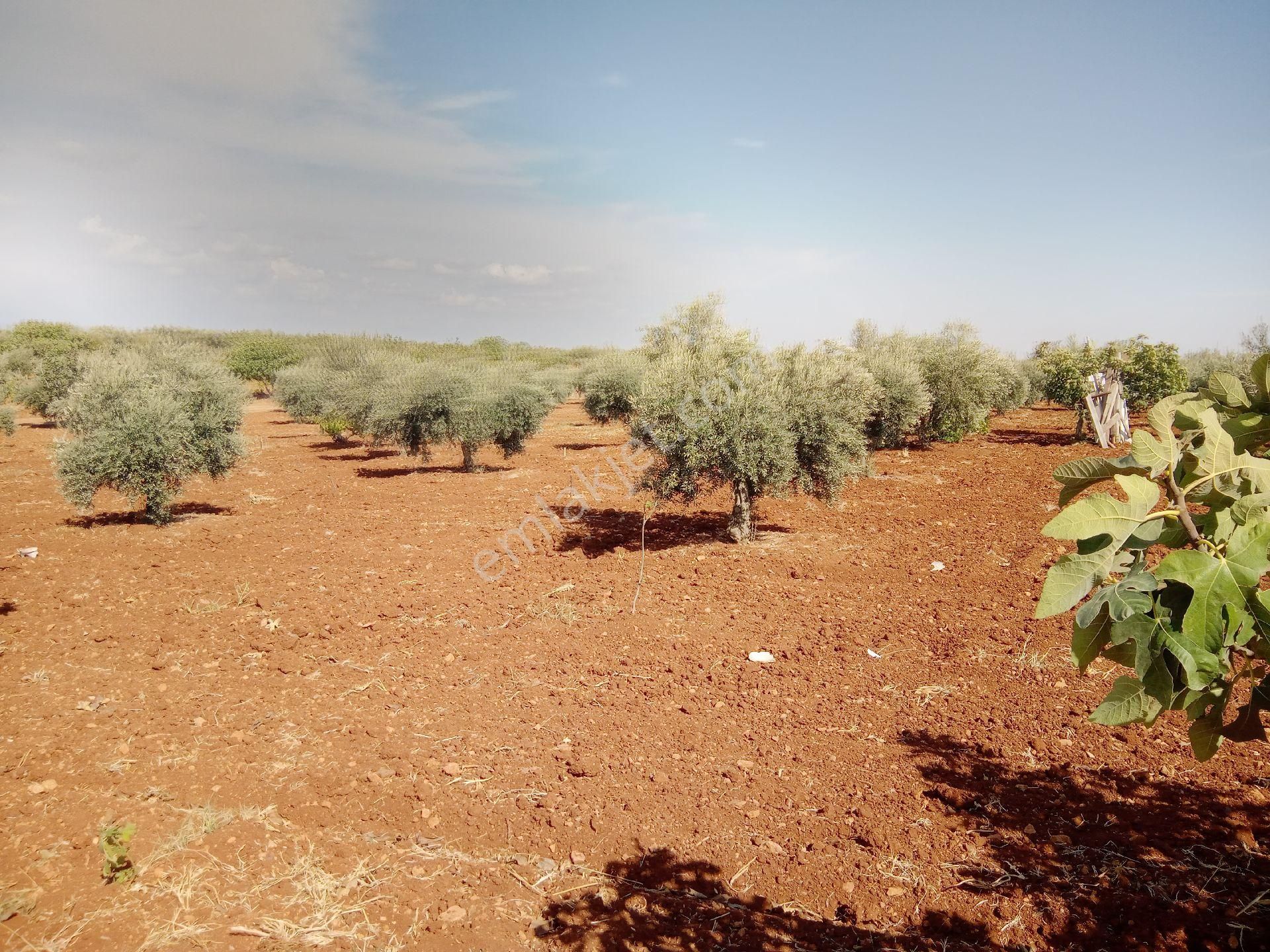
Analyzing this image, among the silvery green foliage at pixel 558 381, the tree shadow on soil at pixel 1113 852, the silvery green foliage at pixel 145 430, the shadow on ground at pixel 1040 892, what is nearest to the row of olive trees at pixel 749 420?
the tree shadow on soil at pixel 1113 852

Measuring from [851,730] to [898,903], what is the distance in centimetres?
185

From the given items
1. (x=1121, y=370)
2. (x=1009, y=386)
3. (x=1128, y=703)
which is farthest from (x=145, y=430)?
(x=1009, y=386)

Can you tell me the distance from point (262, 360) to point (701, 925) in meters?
56.3

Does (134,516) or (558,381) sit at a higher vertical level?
(558,381)

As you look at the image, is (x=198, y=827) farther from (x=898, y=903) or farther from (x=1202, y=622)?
(x=1202, y=622)

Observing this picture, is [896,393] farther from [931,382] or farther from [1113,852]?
[1113,852]

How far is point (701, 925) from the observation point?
11.6 ft

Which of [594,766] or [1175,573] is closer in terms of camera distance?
[1175,573]

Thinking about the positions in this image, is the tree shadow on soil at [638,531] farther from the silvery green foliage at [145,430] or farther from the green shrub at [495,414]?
the silvery green foliage at [145,430]

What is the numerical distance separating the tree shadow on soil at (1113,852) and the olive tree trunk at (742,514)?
19.3 feet

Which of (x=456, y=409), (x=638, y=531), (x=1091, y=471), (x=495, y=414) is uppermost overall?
(x=456, y=409)

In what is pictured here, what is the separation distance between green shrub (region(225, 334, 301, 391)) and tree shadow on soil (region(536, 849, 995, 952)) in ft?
173

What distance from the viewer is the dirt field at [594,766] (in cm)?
349

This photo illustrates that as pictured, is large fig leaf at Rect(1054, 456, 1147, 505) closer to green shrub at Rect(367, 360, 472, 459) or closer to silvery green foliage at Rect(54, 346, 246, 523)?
silvery green foliage at Rect(54, 346, 246, 523)
